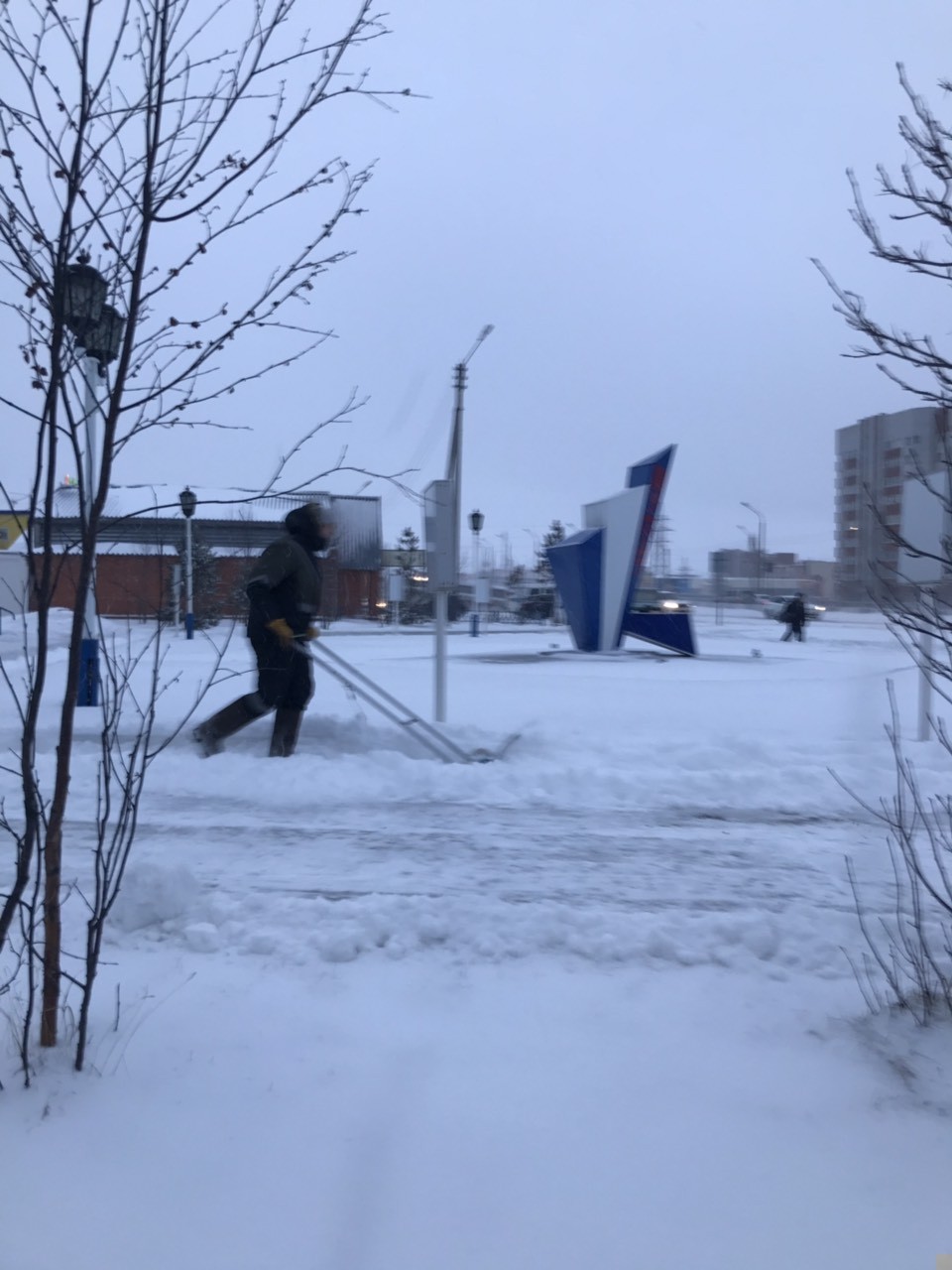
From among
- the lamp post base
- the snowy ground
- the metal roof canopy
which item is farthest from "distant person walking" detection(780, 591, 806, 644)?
the snowy ground

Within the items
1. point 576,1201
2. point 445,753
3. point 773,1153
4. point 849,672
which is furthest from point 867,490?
point 849,672

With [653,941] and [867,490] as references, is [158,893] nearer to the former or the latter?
[653,941]

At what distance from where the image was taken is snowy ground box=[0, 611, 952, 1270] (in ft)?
7.68

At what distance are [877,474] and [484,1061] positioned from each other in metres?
2.36

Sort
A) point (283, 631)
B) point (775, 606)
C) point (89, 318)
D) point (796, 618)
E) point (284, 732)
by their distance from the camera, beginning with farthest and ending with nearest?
1. point (775, 606)
2. point (796, 618)
3. point (284, 732)
4. point (283, 631)
5. point (89, 318)

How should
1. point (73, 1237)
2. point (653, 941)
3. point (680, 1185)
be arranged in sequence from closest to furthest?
point (73, 1237)
point (680, 1185)
point (653, 941)

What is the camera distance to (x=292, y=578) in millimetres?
7242

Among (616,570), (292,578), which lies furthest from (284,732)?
(616,570)

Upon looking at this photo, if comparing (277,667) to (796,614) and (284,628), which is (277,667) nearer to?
(284,628)

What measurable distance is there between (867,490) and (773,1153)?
6.81ft

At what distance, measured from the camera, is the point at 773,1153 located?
8.52 feet

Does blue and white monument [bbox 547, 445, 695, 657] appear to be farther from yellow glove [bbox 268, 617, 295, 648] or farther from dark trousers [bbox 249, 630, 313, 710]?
yellow glove [bbox 268, 617, 295, 648]

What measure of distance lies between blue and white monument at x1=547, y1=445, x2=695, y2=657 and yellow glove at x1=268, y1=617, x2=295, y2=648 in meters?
14.2

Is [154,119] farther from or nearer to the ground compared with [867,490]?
farther from the ground
